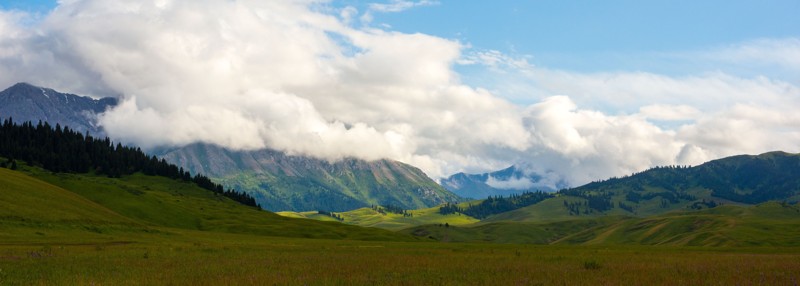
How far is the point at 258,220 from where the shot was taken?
16812 centimetres

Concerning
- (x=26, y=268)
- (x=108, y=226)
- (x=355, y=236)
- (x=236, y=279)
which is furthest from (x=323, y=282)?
(x=355, y=236)

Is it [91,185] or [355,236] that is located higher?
[91,185]

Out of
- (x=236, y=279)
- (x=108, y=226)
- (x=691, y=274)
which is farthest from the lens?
(x=108, y=226)

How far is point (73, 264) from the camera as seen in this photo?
33.8 m

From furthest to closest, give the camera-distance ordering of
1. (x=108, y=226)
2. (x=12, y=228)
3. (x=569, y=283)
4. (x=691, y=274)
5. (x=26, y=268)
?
(x=108, y=226) → (x=12, y=228) → (x=26, y=268) → (x=691, y=274) → (x=569, y=283)

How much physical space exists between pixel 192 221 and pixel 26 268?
124877mm

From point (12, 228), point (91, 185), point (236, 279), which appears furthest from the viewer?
point (91, 185)

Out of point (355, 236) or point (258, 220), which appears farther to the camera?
point (258, 220)

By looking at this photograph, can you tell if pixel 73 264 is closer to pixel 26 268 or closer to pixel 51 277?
pixel 26 268

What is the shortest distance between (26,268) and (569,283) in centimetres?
2850

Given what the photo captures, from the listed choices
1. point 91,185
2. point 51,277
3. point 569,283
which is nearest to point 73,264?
point 51,277

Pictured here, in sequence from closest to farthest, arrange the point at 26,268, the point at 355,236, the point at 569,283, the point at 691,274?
the point at 569,283
the point at 691,274
the point at 26,268
the point at 355,236

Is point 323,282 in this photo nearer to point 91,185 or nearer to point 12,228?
point 12,228

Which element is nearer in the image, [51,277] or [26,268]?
[51,277]
